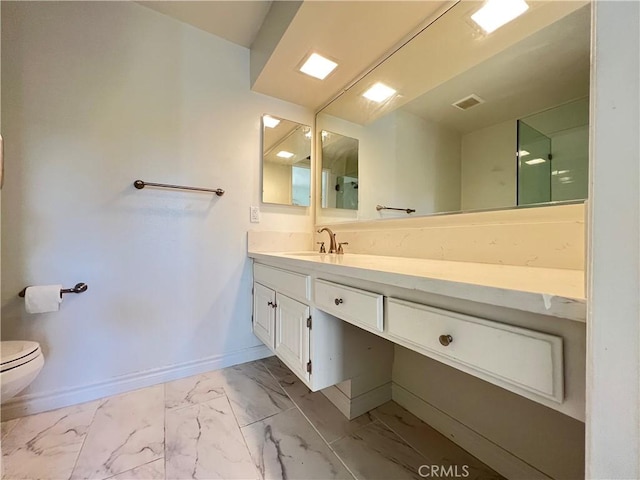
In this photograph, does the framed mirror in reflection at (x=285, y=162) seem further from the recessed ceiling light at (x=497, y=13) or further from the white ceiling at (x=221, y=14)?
the recessed ceiling light at (x=497, y=13)

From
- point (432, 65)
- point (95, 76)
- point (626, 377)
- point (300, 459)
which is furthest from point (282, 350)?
point (95, 76)

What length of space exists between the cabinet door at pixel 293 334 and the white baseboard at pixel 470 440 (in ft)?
2.01

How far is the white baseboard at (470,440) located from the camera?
949 mm

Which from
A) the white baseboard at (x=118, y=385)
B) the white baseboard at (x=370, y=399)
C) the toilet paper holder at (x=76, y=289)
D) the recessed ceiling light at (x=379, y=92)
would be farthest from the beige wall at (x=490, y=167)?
the toilet paper holder at (x=76, y=289)

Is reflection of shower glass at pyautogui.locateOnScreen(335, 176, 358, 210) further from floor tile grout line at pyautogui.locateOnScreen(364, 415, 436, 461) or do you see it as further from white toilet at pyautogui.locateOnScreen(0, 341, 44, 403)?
white toilet at pyautogui.locateOnScreen(0, 341, 44, 403)

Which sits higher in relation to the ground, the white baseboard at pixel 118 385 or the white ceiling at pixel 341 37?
the white ceiling at pixel 341 37

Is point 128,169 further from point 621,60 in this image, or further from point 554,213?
point 554,213

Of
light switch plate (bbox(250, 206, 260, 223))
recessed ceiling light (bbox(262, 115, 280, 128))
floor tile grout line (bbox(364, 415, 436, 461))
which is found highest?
recessed ceiling light (bbox(262, 115, 280, 128))

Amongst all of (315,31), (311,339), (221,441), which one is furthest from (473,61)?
(221,441)

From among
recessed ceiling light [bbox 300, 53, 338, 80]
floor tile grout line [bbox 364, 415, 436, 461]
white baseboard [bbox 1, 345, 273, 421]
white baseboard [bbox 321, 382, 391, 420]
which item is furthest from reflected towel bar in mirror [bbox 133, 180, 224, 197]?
floor tile grout line [bbox 364, 415, 436, 461]

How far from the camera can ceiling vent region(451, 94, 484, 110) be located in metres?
1.19

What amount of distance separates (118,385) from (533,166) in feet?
7.62

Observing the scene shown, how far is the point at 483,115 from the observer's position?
1.18 metres

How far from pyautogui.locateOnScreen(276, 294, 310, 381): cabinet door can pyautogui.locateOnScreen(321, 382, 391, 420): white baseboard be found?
30 centimetres
